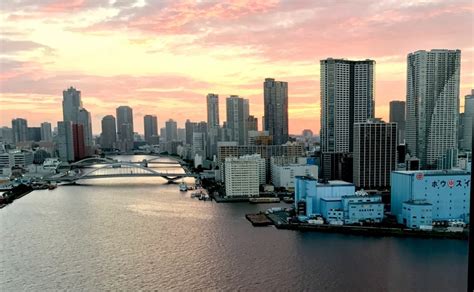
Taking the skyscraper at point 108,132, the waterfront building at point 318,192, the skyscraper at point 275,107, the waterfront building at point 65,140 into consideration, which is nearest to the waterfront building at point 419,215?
the waterfront building at point 318,192

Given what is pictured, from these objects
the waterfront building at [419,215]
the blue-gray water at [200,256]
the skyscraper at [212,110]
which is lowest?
the blue-gray water at [200,256]

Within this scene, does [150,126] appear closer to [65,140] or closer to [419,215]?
[65,140]

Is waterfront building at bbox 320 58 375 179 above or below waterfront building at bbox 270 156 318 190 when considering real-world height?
above

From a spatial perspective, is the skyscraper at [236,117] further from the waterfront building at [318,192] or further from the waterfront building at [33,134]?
the waterfront building at [33,134]

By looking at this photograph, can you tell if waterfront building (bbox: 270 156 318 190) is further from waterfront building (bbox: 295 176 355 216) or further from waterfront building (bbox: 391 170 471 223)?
waterfront building (bbox: 391 170 471 223)

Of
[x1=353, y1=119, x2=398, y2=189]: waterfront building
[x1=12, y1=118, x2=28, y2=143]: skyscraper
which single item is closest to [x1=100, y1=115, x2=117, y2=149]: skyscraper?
[x1=12, y1=118, x2=28, y2=143]: skyscraper
